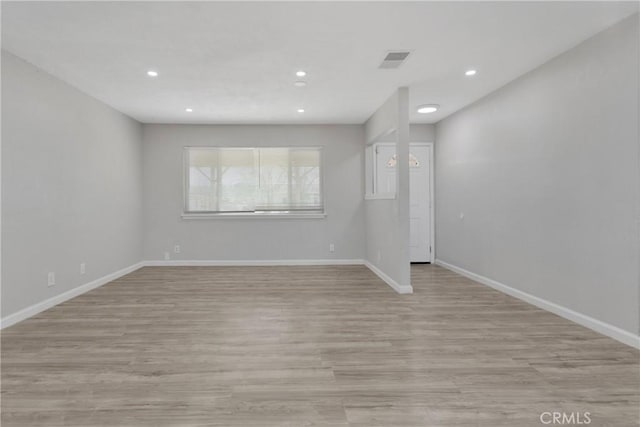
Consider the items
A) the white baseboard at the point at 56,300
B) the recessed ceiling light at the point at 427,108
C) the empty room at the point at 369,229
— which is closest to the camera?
the empty room at the point at 369,229

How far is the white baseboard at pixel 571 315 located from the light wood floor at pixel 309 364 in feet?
0.27

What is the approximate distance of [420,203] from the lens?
653cm

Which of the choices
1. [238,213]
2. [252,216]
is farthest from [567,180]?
[238,213]

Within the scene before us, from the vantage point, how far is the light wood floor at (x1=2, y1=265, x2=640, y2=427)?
189cm

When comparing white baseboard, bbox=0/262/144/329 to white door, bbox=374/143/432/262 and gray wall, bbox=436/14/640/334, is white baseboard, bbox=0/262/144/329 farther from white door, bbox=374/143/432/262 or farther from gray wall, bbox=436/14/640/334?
gray wall, bbox=436/14/640/334

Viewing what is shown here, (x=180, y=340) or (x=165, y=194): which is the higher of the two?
(x=165, y=194)

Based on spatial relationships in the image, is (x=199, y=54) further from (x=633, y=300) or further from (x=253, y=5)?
(x=633, y=300)

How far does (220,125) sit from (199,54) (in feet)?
10.3

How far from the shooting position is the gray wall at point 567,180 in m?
2.80

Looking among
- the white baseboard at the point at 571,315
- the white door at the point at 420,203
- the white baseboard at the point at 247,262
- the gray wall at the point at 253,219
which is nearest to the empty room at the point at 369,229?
the white baseboard at the point at 571,315

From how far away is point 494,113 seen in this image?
4.62 metres

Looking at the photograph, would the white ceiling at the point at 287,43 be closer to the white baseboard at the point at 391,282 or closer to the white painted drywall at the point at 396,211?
the white painted drywall at the point at 396,211

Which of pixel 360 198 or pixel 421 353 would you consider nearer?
pixel 421 353

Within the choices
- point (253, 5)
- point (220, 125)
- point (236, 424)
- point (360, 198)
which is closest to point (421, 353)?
point (236, 424)
